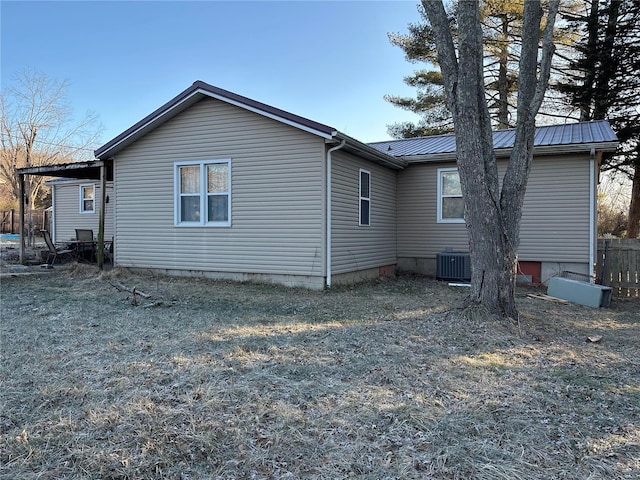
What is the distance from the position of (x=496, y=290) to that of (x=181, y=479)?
4.49 m

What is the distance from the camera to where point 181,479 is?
7.74 feet

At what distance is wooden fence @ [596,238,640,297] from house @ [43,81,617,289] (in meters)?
0.56

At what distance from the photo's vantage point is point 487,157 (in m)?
5.69

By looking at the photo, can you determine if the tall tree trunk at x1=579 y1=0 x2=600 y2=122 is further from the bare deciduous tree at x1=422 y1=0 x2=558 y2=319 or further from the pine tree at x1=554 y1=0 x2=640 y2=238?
the bare deciduous tree at x1=422 y1=0 x2=558 y2=319

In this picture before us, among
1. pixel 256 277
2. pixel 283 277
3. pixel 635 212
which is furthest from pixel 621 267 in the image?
pixel 635 212

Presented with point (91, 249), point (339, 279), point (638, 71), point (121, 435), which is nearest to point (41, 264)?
point (91, 249)

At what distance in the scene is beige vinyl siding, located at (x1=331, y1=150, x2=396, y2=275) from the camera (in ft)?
29.1

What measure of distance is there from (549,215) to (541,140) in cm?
184

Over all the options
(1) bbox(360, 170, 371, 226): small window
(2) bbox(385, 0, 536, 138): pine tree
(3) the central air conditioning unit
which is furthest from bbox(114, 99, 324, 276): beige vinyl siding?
(2) bbox(385, 0, 536, 138): pine tree

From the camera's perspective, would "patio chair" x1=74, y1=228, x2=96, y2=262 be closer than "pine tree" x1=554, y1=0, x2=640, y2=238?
Yes

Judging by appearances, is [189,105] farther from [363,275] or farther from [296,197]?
[363,275]

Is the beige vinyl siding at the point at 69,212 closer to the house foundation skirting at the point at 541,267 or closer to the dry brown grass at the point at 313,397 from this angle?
the dry brown grass at the point at 313,397

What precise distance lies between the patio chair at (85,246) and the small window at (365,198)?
9005 mm

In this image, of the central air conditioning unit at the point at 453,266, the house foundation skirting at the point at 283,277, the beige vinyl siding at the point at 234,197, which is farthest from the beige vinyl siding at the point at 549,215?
the beige vinyl siding at the point at 234,197
